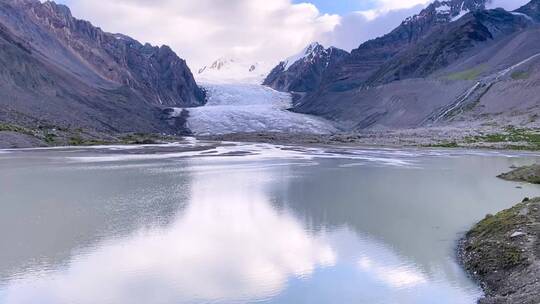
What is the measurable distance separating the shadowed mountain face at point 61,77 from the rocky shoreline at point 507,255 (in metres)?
76.4

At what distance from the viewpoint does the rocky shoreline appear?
12641 mm

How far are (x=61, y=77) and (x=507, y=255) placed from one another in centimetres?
12442

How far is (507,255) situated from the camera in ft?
48.2

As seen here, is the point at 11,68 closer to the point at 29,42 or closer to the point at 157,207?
the point at 29,42

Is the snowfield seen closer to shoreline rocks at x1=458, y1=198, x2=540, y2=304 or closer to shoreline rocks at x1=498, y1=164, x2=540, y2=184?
shoreline rocks at x1=498, y1=164, x2=540, y2=184

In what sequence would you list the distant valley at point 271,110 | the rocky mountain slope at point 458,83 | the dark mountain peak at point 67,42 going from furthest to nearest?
the dark mountain peak at point 67,42
the rocky mountain slope at point 458,83
the distant valley at point 271,110

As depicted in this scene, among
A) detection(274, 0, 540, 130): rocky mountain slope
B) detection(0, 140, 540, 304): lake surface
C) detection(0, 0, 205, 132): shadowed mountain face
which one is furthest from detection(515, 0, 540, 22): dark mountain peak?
detection(0, 140, 540, 304): lake surface

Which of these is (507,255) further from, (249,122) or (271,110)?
(271,110)

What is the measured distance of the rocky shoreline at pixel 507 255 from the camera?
12.6 meters

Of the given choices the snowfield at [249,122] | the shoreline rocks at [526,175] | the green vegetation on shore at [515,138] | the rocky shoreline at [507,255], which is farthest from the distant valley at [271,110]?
the rocky shoreline at [507,255]

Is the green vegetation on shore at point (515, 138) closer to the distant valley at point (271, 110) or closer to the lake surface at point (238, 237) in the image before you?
the distant valley at point (271, 110)

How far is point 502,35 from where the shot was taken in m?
166

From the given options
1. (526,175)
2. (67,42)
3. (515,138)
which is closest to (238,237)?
(526,175)

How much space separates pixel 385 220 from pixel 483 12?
582ft
